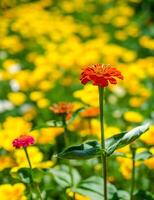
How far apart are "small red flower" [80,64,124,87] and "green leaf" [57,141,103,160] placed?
0.51ft

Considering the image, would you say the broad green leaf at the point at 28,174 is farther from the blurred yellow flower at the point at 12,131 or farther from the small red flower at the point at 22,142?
the blurred yellow flower at the point at 12,131

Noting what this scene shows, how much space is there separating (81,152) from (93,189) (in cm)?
29

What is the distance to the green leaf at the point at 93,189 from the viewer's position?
4.82ft

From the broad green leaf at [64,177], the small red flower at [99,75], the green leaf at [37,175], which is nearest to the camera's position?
the small red flower at [99,75]

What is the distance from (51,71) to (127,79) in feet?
1.35

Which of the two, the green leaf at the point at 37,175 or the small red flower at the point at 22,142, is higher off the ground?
the small red flower at the point at 22,142

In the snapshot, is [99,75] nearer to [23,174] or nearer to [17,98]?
[23,174]

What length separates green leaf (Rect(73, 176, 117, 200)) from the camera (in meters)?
1.47

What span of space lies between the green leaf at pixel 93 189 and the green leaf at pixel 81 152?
0.22 metres

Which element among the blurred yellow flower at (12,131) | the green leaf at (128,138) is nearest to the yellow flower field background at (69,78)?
the blurred yellow flower at (12,131)

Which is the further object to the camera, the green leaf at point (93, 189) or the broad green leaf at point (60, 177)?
the broad green leaf at point (60, 177)

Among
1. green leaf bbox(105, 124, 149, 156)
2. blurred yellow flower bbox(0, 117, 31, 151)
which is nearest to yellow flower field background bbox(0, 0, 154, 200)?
blurred yellow flower bbox(0, 117, 31, 151)

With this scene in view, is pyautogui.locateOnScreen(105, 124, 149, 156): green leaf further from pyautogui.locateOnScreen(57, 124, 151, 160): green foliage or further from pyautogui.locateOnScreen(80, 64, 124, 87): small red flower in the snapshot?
pyautogui.locateOnScreen(80, 64, 124, 87): small red flower

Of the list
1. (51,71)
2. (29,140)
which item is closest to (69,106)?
(29,140)
